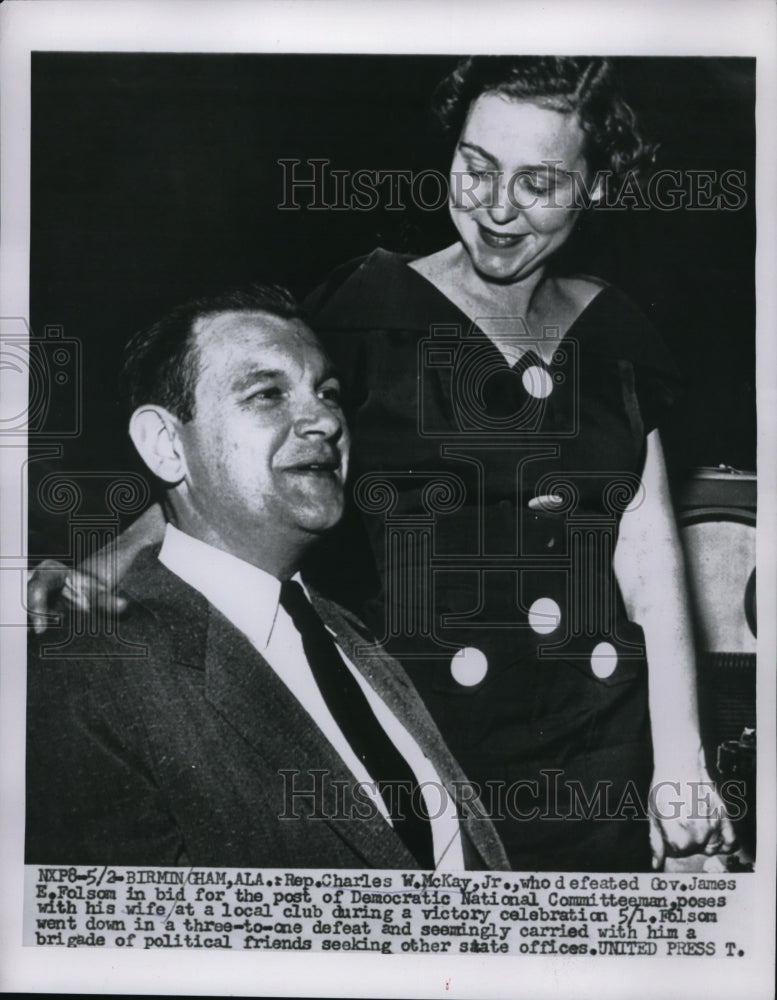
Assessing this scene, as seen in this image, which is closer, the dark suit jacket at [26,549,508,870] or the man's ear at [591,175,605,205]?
the dark suit jacket at [26,549,508,870]

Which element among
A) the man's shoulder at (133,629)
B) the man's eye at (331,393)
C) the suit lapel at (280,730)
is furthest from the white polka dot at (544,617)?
the man's shoulder at (133,629)

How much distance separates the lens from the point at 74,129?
2066 mm

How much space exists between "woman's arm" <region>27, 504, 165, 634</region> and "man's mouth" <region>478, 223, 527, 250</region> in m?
1.03

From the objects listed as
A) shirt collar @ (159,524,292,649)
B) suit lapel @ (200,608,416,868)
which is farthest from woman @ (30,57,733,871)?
suit lapel @ (200,608,416,868)

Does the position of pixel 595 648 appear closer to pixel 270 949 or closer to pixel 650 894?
pixel 650 894

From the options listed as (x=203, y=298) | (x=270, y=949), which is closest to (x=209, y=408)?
(x=203, y=298)

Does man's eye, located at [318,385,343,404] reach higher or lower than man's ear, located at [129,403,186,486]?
higher

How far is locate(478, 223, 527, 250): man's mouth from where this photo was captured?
2.06m

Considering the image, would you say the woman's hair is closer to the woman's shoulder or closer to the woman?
the woman

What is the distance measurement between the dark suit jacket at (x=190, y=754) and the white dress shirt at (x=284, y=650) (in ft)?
0.07

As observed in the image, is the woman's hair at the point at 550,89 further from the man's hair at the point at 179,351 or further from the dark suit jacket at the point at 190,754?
the dark suit jacket at the point at 190,754

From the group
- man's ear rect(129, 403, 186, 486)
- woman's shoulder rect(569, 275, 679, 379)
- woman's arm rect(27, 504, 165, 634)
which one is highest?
woman's shoulder rect(569, 275, 679, 379)

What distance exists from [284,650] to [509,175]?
128 centimetres

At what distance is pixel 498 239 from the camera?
A: 6.76ft
